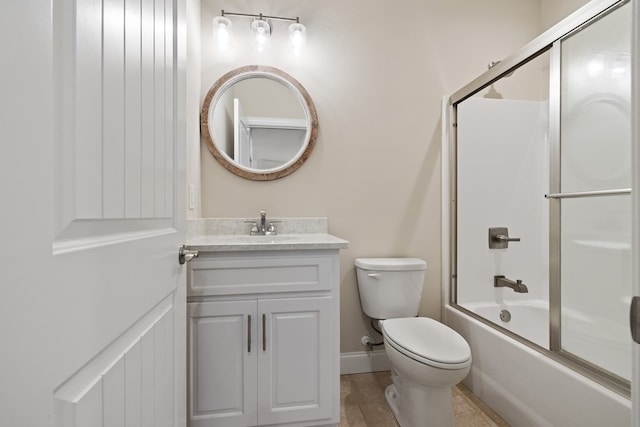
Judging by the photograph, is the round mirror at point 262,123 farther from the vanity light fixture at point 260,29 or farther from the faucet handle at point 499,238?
the faucet handle at point 499,238

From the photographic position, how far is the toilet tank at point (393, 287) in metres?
1.60

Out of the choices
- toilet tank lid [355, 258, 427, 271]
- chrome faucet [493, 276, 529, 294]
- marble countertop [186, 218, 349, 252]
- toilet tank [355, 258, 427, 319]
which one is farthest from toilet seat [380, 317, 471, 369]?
chrome faucet [493, 276, 529, 294]

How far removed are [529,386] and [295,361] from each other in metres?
1.05

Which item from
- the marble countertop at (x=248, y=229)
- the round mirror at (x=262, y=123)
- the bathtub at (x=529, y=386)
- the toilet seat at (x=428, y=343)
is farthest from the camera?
the round mirror at (x=262, y=123)

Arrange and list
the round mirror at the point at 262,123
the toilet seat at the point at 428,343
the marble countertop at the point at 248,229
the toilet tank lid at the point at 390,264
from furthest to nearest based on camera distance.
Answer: the round mirror at the point at 262,123 < the toilet tank lid at the point at 390,264 < the marble countertop at the point at 248,229 < the toilet seat at the point at 428,343

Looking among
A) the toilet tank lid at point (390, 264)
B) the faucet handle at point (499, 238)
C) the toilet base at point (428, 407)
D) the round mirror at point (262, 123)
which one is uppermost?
the round mirror at point (262, 123)

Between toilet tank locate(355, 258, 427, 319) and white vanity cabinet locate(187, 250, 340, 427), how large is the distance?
0.45 m

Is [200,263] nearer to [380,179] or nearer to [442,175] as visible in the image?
[380,179]

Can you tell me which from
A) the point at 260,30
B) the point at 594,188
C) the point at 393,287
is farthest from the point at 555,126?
the point at 260,30

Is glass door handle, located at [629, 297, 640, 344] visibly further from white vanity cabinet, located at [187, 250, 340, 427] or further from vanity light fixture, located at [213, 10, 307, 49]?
vanity light fixture, located at [213, 10, 307, 49]

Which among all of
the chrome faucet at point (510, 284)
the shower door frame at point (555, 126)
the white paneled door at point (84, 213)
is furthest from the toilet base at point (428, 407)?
the white paneled door at point (84, 213)

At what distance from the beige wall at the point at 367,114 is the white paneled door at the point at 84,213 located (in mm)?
1062

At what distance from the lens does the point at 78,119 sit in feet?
1.31

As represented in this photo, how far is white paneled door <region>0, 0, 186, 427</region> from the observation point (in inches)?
11.7
